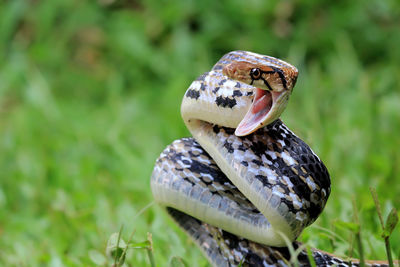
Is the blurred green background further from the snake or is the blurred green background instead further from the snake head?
the snake head

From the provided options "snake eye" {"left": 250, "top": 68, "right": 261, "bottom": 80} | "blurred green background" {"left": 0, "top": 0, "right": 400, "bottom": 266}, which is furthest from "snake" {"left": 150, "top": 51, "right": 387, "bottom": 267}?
"blurred green background" {"left": 0, "top": 0, "right": 400, "bottom": 266}

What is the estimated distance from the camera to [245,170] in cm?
180

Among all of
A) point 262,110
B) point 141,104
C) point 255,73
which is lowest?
point 141,104

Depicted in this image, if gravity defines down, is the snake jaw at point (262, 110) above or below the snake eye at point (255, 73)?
below

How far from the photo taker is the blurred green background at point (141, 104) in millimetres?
3043

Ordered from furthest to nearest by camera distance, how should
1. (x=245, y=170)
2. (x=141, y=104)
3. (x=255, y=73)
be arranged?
1. (x=141, y=104)
2. (x=245, y=170)
3. (x=255, y=73)

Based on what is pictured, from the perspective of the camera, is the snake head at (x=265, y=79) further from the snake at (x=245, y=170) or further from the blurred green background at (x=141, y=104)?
the blurred green background at (x=141, y=104)

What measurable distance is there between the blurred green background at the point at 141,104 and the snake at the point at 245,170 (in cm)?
42

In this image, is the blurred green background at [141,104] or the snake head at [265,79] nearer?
the snake head at [265,79]

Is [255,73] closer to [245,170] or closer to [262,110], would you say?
[262,110]

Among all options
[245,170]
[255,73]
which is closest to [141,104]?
[245,170]

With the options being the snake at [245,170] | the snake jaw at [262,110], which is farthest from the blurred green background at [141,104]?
the snake jaw at [262,110]

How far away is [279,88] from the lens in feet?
5.46

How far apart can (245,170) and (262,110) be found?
0.19m
